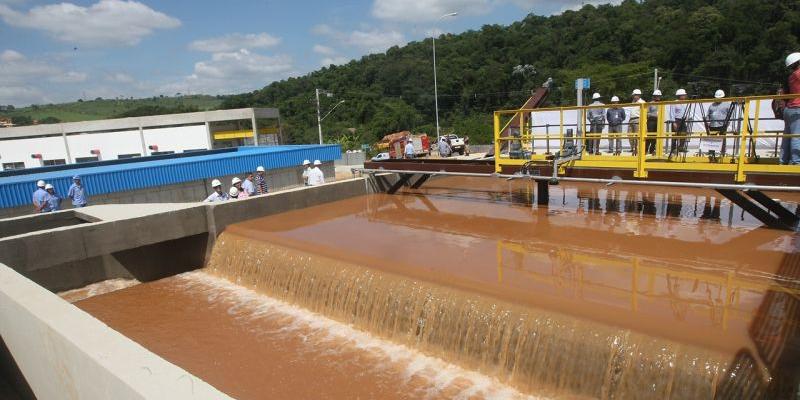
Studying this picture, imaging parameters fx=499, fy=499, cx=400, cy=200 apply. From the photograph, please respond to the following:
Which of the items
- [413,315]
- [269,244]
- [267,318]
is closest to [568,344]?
[413,315]

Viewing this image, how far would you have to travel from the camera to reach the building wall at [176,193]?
1416 cm

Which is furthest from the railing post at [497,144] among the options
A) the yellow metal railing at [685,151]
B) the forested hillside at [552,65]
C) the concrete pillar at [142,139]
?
the forested hillside at [552,65]

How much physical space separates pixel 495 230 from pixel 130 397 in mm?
6524

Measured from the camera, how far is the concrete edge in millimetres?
3246

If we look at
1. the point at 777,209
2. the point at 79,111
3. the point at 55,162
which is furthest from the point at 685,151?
the point at 79,111

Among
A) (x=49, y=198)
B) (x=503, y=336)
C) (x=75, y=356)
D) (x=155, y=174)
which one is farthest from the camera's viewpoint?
(x=155, y=174)

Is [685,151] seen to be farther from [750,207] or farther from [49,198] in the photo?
[49,198]

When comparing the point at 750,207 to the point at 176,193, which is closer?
the point at 750,207

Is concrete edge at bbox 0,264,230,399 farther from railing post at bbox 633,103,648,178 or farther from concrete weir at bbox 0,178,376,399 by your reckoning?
railing post at bbox 633,103,648,178

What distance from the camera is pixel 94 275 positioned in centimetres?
1093

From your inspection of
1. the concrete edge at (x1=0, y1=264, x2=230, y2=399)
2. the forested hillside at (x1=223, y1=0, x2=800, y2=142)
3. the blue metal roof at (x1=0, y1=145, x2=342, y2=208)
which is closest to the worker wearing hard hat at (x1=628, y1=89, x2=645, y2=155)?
the concrete edge at (x1=0, y1=264, x2=230, y2=399)

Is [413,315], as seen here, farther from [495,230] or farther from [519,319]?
[495,230]

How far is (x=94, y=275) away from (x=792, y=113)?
13002 mm

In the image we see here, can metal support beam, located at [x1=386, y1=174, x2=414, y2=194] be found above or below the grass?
below
